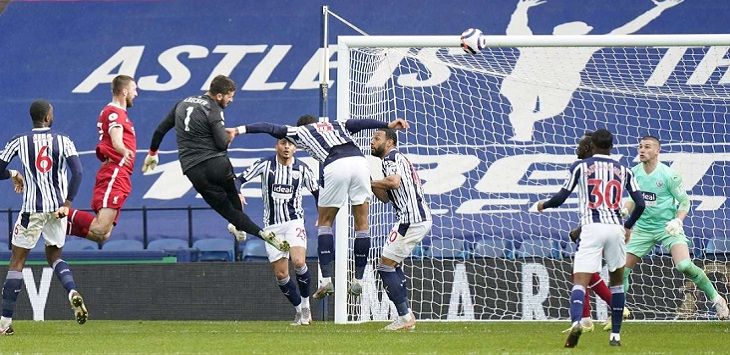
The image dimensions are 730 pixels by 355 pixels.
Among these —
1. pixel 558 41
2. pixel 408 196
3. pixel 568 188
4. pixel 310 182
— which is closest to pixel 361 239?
pixel 408 196

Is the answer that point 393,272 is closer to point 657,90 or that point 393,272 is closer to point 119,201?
point 119,201

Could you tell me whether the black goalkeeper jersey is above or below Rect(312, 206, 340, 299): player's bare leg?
above

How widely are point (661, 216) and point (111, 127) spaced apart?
4942 mm

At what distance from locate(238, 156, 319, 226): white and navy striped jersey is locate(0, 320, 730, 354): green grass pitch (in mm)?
1086

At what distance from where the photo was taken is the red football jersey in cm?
1063

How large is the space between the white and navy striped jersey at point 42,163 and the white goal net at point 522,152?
2911mm

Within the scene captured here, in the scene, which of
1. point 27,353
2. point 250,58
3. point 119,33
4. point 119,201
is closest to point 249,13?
point 250,58

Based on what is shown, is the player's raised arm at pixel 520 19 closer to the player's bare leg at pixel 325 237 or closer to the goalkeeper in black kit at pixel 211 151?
the player's bare leg at pixel 325 237

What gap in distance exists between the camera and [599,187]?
8758mm

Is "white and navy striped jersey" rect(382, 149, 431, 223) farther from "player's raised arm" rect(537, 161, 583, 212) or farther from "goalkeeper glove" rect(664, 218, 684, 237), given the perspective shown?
"player's raised arm" rect(537, 161, 583, 212)

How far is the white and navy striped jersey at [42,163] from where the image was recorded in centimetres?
1028

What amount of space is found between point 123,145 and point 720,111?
865 centimetres

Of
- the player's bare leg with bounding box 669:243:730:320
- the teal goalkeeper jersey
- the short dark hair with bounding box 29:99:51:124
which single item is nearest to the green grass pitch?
the player's bare leg with bounding box 669:243:730:320

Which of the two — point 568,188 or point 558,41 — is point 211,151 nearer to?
point 568,188
